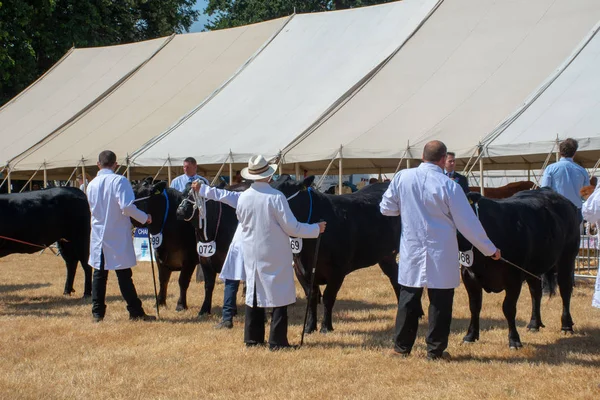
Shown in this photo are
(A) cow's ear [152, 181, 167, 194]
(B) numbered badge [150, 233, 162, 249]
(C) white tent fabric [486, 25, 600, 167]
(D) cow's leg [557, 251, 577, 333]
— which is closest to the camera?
(D) cow's leg [557, 251, 577, 333]

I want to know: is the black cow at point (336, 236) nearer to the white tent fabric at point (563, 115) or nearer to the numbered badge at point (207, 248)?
the numbered badge at point (207, 248)

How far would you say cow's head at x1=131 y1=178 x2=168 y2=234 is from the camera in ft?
27.1

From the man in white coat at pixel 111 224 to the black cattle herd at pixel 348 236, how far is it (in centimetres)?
44

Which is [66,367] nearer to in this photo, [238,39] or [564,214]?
[564,214]

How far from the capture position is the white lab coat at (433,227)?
18.5ft

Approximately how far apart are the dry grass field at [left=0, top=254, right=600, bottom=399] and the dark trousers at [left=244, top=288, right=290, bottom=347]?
0.18 meters

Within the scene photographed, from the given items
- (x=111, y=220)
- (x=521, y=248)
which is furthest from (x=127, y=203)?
(x=521, y=248)

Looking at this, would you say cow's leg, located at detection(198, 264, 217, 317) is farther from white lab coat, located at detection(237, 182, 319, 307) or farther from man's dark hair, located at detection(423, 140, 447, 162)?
man's dark hair, located at detection(423, 140, 447, 162)

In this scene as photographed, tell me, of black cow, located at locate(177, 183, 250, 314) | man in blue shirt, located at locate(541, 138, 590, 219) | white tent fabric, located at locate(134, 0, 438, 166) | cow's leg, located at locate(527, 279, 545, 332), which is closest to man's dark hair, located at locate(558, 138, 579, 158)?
man in blue shirt, located at locate(541, 138, 590, 219)

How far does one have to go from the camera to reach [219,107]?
17078 millimetres

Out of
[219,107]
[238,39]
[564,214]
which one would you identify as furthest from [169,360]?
[238,39]

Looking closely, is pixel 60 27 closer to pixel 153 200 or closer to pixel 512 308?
pixel 153 200

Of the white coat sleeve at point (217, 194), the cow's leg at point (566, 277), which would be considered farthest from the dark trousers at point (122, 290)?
the cow's leg at point (566, 277)

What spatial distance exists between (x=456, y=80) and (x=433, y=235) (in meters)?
8.82
